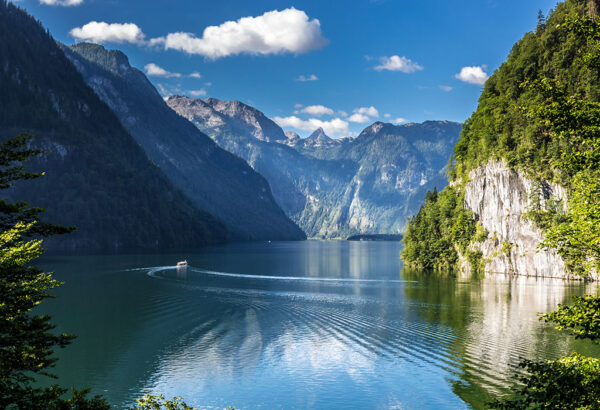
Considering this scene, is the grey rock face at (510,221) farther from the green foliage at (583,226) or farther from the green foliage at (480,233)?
the green foliage at (583,226)

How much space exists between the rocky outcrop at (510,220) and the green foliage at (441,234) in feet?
9.36

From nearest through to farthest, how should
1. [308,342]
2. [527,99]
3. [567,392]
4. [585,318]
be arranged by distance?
1. [567,392]
2. [585,318]
3. [308,342]
4. [527,99]

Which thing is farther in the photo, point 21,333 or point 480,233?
point 480,233

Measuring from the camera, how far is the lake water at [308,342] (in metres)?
32.8

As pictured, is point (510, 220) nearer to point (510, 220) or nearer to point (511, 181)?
point (510, 220)

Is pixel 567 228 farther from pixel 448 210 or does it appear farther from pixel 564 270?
pixel 448 210

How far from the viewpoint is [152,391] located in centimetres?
3291

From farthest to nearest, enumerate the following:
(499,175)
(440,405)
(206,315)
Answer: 1. (499,175)
2. (206,315)
3. (440,405)

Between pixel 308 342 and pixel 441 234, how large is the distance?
80.8m

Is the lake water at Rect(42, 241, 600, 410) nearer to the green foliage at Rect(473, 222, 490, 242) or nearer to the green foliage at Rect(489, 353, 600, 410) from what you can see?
the green foliage at Rect(489, 353, 600, 410)

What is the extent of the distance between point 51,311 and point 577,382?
2487 inches

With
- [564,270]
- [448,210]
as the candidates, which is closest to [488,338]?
[564,270]

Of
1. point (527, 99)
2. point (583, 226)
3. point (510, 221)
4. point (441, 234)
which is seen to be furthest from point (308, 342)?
point (441, 234)

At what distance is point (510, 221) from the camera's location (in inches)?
3794
